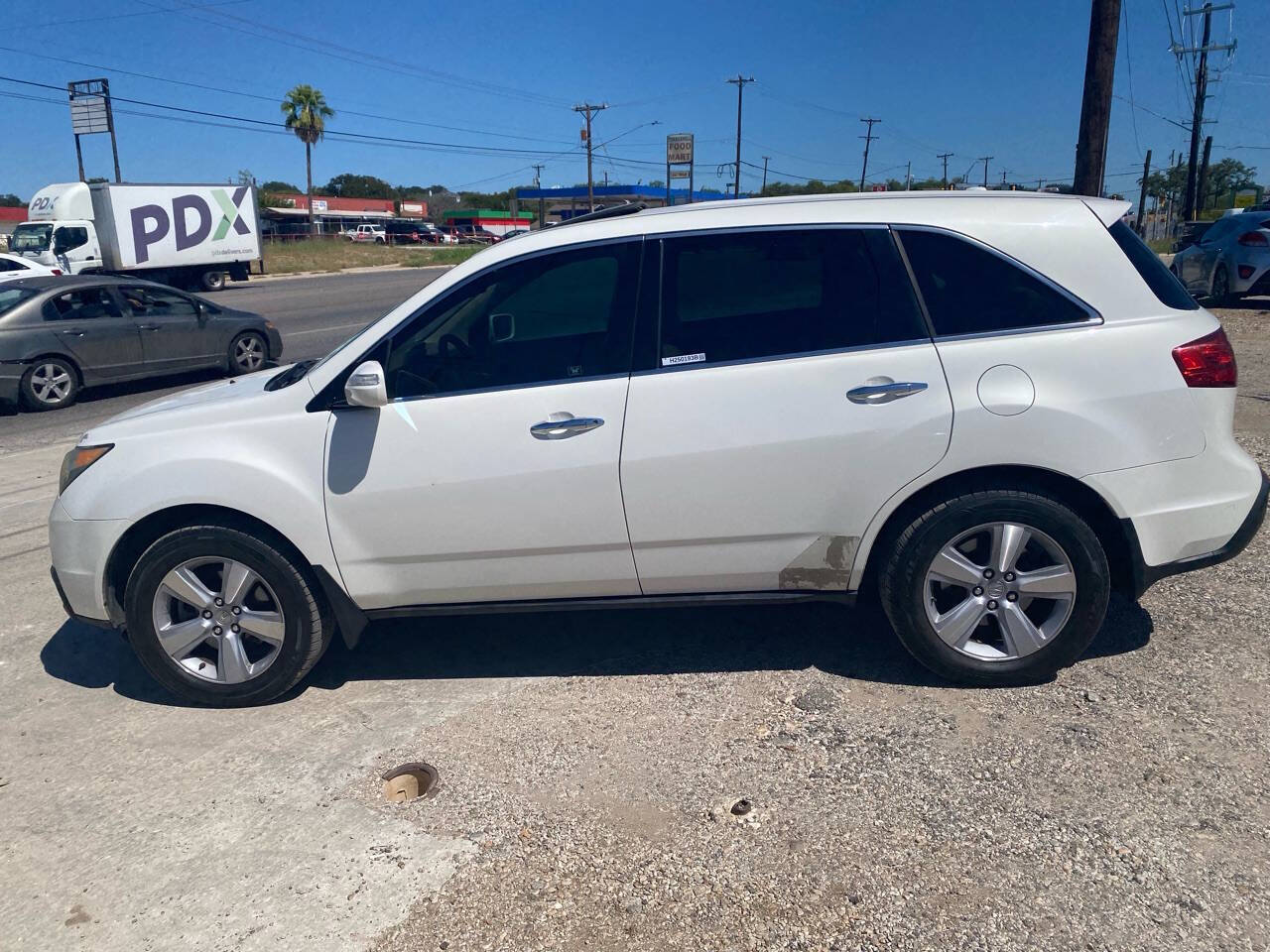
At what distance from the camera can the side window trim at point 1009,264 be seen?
379 centimetres

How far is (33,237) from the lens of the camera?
99.9ft

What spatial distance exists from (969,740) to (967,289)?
1.68m

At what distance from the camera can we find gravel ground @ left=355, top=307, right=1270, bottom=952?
2.77 m

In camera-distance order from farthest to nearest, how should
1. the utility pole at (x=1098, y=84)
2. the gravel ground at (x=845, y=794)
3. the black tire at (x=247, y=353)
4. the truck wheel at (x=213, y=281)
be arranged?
the truck wheel at (x=213, y=281) < the black tire at (x=247, y=353) < the utility pole at (x=1098, y=84) < the gravel ground at (x=845, y=794)

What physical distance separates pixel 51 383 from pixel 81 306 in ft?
3.63

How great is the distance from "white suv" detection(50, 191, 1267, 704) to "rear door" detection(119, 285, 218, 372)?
9.71 metres

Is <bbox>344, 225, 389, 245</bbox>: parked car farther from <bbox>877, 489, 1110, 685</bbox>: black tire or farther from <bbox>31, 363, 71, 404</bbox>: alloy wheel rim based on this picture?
<bbox>877, 489, 1110, 685</bbox>: black tire

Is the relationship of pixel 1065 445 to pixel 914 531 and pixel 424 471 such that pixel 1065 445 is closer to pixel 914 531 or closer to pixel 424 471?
pixel 914 531

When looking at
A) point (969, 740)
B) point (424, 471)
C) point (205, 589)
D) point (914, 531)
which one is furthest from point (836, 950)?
point (205, 589)

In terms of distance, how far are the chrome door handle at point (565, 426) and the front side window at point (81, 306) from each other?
10.5 m

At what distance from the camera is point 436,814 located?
131 inches

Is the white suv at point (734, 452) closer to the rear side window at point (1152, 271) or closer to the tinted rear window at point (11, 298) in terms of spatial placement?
the rear side window at point (1152, 271)

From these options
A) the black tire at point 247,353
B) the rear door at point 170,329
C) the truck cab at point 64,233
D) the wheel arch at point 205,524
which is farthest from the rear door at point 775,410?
the truck cab at point 64,233

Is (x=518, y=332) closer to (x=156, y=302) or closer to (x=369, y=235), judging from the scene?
(x=156, y=302)
